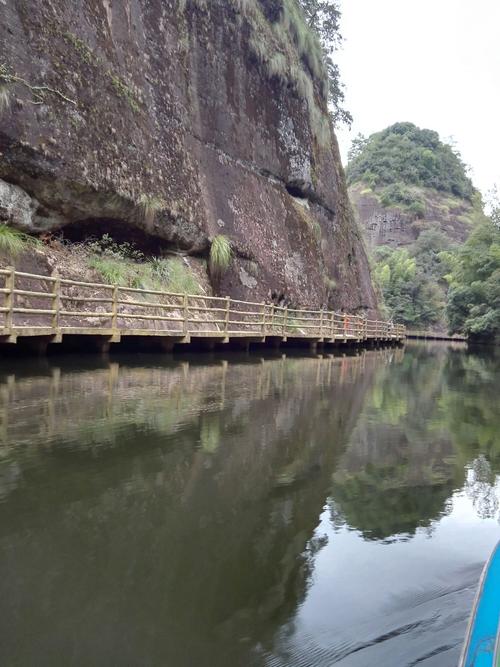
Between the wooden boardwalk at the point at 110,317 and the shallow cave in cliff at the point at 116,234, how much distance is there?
6.67ft

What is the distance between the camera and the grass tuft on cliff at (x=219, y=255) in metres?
18.4

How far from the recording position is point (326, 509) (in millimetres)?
4406

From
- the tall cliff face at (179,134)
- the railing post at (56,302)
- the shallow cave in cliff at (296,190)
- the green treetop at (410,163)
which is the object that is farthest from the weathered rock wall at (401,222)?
the railing post at (56,302)

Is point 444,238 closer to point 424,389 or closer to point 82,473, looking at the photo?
point 424,389

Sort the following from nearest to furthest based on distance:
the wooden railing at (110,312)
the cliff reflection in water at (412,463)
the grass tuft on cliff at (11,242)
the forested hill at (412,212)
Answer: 1. the cliff reflection in water at (412,463)
2. the wooden railing at (110,312)
3. the grass tuft on cliff at (11,242)
4. the forested hill at (412,212)

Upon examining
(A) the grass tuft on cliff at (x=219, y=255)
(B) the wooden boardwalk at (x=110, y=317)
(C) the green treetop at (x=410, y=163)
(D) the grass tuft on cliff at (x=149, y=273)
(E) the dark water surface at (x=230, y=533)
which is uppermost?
(C) the green treetop at (x=410, y=163)

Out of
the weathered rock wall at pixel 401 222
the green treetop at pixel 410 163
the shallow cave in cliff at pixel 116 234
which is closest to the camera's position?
the shallow cave in cliff at pixel 116 234

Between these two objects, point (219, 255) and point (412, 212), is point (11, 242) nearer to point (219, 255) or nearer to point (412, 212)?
point (219, 255)

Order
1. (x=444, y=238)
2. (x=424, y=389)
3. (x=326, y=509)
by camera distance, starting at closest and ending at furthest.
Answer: (x=326, y=509) → (x=424, y=389) → (x=444, y=238)

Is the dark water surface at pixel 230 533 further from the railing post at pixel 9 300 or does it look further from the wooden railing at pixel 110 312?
the wooden railing at pixel 110 312

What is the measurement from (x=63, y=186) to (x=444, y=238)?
73.7 m

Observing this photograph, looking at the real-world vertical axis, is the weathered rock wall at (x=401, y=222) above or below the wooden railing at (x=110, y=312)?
above

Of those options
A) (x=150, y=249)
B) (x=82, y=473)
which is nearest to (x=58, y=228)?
(x=150, y=249)

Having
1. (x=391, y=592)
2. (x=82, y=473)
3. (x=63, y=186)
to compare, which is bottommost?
(x=391, y=592)
